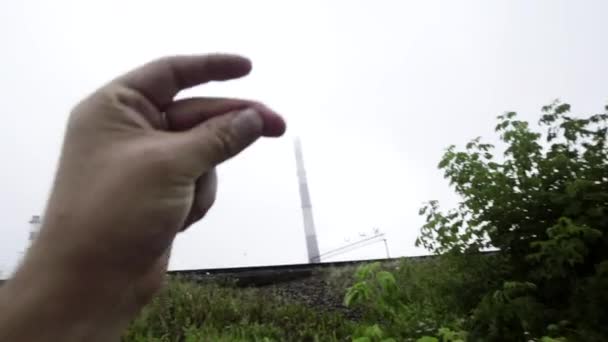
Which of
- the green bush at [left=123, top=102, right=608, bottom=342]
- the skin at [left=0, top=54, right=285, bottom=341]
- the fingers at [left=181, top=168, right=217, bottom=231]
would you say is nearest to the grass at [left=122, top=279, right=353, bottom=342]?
the green bush at [left=123, top=102, right=608, bottom=342]

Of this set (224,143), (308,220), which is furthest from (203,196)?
(308,220)

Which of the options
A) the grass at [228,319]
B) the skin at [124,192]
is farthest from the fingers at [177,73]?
the grass at [228,319]

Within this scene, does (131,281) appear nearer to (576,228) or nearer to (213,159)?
(213,159)

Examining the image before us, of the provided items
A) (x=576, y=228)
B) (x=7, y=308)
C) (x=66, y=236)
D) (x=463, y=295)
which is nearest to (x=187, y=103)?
(x=66, y=236)

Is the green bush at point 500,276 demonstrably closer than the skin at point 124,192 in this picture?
No

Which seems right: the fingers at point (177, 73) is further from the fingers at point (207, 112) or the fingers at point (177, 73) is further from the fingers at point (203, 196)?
the fingers at point (203, 196)

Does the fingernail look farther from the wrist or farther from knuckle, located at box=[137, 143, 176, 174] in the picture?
the wrist

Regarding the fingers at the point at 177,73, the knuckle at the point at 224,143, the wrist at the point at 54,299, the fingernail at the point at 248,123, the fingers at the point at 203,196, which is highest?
the fingers at the point at 177,73
